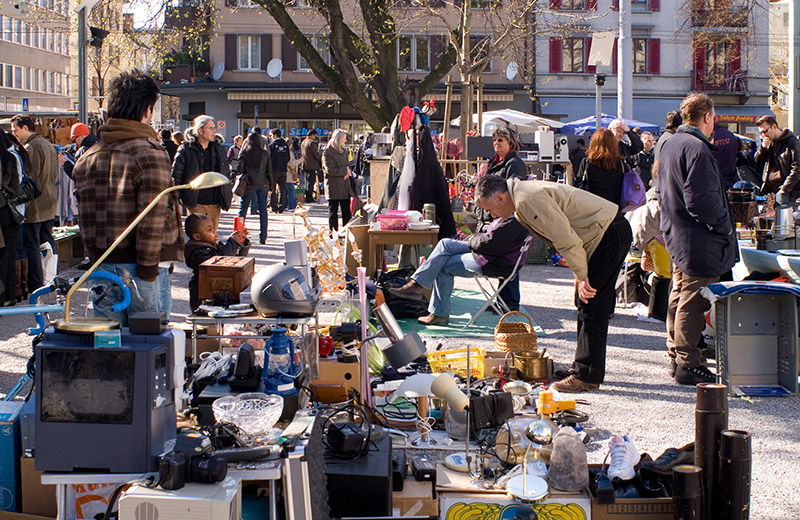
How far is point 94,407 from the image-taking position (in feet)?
11.0

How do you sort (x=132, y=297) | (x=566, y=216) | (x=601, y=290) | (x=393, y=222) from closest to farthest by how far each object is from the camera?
(x=132, y=297) → (x=566, y=216) → (x=601, y=290) → (x=393, y=222)

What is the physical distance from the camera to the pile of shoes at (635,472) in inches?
164

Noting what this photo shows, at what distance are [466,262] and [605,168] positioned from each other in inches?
53.4

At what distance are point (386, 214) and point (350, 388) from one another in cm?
446

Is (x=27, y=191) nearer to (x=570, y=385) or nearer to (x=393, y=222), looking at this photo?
(x=393, y=222)

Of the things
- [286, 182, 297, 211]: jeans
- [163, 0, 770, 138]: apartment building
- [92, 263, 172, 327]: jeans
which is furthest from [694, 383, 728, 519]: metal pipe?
[163, 0, 770, 138]: apartment building

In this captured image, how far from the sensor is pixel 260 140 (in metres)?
14.2

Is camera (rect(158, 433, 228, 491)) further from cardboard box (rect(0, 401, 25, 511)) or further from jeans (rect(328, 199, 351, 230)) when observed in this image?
jeans (rect(328, 199, 351, 230))

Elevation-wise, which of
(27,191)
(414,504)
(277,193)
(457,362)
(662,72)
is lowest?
(414,504)

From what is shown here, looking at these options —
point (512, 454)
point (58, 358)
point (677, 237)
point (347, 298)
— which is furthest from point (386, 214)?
point (58, 358)

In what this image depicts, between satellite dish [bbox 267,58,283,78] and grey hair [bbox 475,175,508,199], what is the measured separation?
3406 centimetres

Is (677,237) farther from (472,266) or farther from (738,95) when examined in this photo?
(738,95)

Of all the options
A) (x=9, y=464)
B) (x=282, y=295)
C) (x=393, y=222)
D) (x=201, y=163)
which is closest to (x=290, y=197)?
(x=201, y=163)

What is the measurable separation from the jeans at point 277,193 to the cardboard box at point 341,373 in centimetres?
1503
